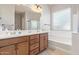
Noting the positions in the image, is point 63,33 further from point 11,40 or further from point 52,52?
point 11,40

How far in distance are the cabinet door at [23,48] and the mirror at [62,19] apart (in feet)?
1.46

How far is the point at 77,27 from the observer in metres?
1.22

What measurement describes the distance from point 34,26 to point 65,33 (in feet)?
1.22

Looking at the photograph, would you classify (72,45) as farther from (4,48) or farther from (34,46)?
(4,48)

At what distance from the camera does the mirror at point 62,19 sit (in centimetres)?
124

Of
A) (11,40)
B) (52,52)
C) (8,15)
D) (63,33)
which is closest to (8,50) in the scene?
(11,40)

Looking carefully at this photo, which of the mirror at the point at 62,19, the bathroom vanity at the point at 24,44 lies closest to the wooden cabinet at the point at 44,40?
the bathroom vanity at the point at 24,44

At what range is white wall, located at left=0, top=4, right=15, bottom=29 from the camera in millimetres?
1227

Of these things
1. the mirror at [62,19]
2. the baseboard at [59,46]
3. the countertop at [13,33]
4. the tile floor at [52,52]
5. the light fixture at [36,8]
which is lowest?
the tile floor at [52,52]

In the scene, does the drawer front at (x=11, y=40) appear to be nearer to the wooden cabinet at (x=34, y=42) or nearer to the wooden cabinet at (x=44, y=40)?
the wooden cabinet at (x=34, y=42)

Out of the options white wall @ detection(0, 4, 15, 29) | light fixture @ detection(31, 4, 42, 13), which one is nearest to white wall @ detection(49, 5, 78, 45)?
light fixture @ detection(31, 4, 42, 13)

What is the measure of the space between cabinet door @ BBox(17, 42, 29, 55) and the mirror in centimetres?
44
